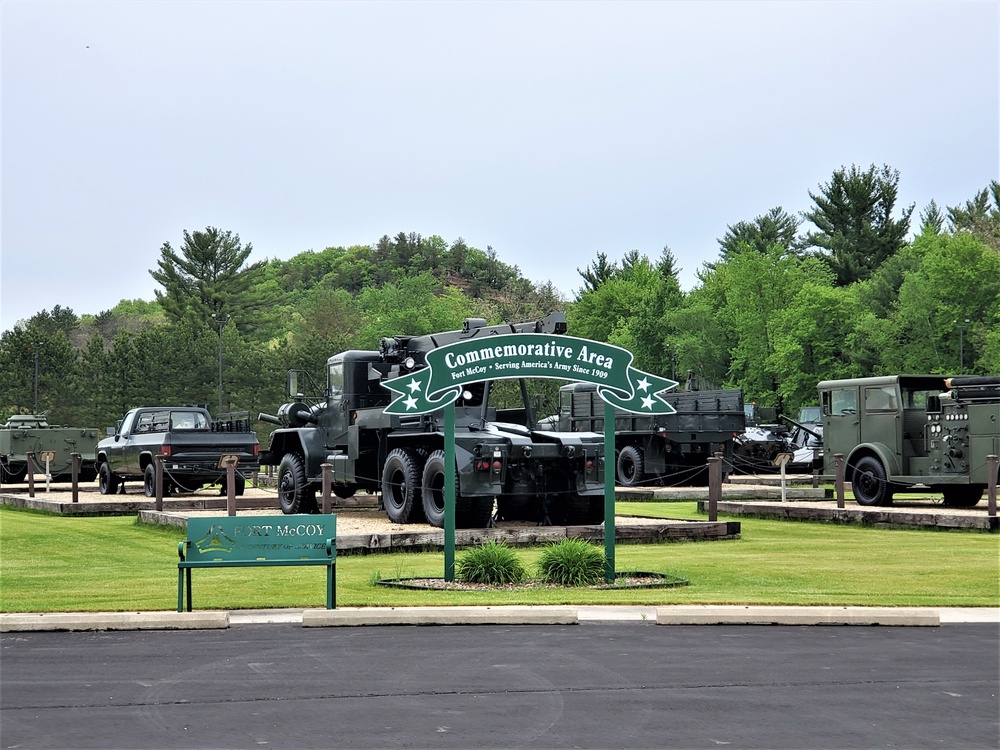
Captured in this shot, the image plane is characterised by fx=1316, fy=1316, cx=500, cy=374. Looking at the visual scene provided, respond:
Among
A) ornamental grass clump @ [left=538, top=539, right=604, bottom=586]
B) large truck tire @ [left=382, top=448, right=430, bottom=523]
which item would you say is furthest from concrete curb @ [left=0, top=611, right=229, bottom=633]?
large truck tire @ [left=382, top=448, right=430, bottom=523]

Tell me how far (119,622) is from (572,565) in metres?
4.69

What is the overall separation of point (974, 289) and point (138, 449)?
129ft

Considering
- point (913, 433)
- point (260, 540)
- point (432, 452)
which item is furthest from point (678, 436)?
point (260, 540)

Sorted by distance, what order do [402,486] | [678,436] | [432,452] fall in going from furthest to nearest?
[678,436] → [402,486] → [432,452]

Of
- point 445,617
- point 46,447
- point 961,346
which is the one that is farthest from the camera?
point 961,346

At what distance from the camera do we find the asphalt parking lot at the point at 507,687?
6.63m

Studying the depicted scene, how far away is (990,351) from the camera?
51.4 meters

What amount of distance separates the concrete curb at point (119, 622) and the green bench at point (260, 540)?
3.40 ft

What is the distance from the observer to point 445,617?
415 inches

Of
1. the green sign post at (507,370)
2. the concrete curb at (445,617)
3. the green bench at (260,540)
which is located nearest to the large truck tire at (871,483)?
the green sign post at (507,370)

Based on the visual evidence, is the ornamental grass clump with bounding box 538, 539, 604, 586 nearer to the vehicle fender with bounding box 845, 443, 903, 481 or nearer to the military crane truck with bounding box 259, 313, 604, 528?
the military crane truck with bounding box 259, 313, 604, 528

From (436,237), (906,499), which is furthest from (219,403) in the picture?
(436,237)

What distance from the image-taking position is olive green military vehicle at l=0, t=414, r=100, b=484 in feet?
121

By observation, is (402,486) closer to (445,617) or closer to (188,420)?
(445,617)
